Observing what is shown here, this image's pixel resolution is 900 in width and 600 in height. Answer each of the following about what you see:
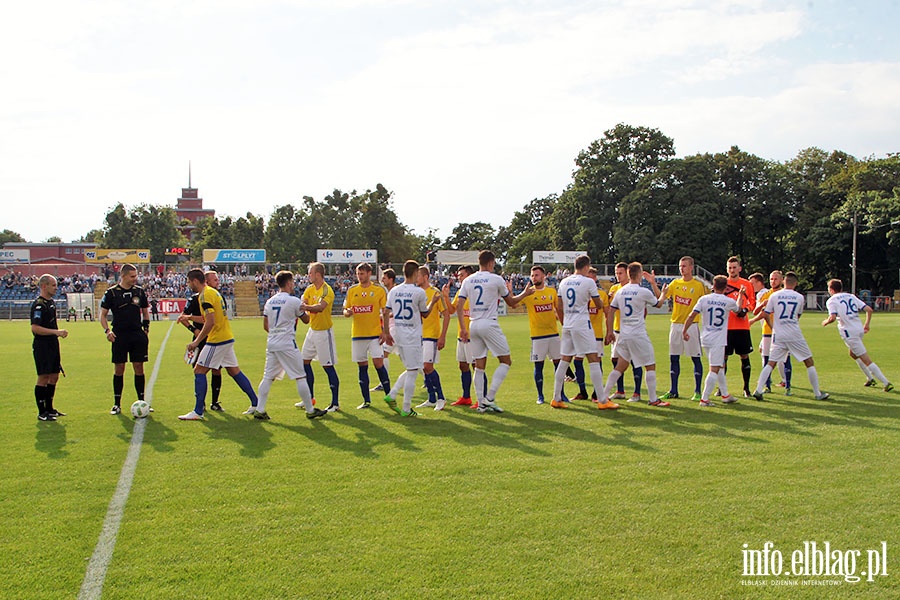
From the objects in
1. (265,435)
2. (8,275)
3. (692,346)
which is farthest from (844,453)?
(8,275)

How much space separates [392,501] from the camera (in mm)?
5746

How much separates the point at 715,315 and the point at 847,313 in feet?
10.9

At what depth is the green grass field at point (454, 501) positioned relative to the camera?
430 cm

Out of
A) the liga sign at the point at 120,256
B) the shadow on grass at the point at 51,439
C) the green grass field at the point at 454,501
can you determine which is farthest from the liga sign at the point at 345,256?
the shadow on grass at the point at 51,439

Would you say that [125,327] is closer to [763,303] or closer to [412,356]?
[412,356]

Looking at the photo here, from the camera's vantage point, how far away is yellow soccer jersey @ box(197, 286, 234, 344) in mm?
9594

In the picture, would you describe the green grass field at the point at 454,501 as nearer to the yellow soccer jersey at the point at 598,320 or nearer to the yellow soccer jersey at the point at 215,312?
the yellow soccer jersey at the point at 215,312

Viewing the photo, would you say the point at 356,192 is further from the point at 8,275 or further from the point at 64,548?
the point at 64,548

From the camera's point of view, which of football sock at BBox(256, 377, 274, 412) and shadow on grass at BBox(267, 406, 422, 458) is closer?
shadow on grass at BBox(267, 406, 422, 458)

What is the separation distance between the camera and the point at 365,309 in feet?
34.0

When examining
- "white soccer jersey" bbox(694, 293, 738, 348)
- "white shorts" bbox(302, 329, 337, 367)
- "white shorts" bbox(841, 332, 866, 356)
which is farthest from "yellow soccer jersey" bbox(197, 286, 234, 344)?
"white shorts" bbox(841, 332, 866, 356)

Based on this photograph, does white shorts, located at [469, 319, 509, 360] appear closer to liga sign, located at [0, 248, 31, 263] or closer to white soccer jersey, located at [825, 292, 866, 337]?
white soccer jersey, located at [825, 292, 866, 337]

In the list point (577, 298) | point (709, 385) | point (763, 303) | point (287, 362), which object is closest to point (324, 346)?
point (287, 362)

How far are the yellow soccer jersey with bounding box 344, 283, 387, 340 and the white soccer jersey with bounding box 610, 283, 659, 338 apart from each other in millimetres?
3501
